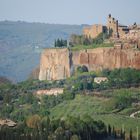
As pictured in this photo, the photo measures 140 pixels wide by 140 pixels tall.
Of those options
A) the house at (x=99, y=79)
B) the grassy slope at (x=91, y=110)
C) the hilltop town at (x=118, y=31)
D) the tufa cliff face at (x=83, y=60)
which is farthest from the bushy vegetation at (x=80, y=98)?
the hilltop town at (x=118, y=31)

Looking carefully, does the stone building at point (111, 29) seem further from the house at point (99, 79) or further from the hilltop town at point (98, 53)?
the house at point (99, 79)

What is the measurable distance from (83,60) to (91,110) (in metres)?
20.4

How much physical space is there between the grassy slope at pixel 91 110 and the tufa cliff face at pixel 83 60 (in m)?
11.8

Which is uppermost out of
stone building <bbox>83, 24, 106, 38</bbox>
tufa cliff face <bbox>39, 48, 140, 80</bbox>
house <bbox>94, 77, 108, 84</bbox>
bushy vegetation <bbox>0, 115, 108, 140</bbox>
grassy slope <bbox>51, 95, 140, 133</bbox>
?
stone building <bbox>83, 24, 106, 38</bbox>

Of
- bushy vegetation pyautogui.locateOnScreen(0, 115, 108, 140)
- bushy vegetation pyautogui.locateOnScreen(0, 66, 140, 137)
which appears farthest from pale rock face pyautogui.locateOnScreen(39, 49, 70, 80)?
bushy vegetation pyautogui.locateOnScreen(0, 115, 108, 140)

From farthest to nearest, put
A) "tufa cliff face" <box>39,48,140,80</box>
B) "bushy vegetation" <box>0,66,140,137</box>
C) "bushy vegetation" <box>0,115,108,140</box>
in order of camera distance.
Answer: "tufa cliff face" <box>39,48,140,80</box> < "bushy vegetation" <box>0,66,140,137</box> < "bushy vegetation" <box>0,115,108,140</box>

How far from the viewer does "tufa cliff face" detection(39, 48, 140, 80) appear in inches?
3735

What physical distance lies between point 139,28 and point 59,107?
22.6 m

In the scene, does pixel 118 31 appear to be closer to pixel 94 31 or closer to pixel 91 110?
pixel 94 31

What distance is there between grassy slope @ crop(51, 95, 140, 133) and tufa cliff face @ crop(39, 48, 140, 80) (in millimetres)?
11809

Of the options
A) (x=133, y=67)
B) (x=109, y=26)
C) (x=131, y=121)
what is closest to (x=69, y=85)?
(x=133, y=67)

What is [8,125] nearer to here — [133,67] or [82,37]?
[133,67]

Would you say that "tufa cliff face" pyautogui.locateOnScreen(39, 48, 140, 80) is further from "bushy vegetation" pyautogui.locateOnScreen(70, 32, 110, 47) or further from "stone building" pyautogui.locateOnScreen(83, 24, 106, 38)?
"stone building" pyautogui.locateOnScreen(83, 24, 106, 38)

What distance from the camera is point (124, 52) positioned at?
312 feet
